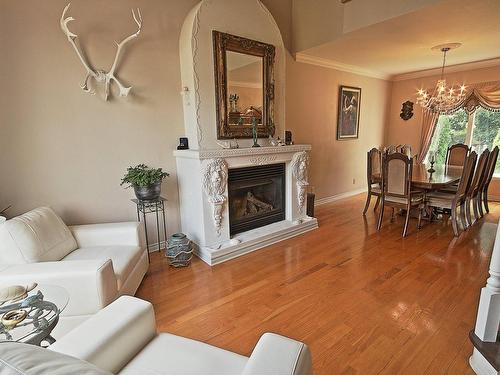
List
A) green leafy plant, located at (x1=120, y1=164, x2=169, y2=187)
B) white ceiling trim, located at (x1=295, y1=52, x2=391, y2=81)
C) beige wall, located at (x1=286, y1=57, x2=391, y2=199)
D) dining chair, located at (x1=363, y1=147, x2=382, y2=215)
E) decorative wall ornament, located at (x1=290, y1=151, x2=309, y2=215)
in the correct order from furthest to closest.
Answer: beige wall, located at (x1=286, y1=57, x2=391, y2=199) → white ceiling trim, located at (x1=295, y1=52, x2=391, y2=81) → dining chair, located at (x1=363, y1=147, x2=382, y2=215) → decorative wall ornament, located at (x1=290, y1=151, x2=309, y2=215) → green leafy plant, located at (x1=120, y1=164, x2=169, y2=187)

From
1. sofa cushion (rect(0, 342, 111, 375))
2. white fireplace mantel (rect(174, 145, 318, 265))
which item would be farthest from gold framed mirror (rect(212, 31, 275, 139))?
sofa cushion (rect(0, 342, 111, 375))

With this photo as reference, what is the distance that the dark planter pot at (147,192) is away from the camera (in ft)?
8.77

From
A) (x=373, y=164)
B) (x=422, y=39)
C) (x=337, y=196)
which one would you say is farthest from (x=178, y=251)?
(x=422, y=39)

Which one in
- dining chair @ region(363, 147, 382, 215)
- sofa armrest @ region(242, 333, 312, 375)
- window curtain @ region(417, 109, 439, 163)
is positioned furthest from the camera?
window curtain @ region(417, 109, 439, 163)

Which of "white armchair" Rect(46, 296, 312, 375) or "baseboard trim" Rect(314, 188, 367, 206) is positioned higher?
"white armchair" Rect(46, 296, 312, 375)

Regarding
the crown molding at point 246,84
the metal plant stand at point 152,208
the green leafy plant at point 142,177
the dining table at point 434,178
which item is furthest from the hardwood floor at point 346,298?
the crown molding at point 246,84

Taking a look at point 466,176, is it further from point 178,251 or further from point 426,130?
point 178,251

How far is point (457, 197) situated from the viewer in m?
3.45

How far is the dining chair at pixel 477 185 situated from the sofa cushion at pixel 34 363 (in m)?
4.60

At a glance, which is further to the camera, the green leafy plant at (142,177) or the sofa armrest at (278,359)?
the green leafy plant at (142,177)

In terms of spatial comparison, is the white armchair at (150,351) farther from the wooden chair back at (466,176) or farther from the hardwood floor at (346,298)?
the wooden chair back at (466,176)

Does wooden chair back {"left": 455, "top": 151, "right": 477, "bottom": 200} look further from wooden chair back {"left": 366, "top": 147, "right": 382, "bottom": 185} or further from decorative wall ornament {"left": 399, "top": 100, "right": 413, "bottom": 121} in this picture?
decorative wall ornament {"left": 399, "top": 100, "right": 413, "bottom": 121}

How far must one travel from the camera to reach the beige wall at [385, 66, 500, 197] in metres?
5.23

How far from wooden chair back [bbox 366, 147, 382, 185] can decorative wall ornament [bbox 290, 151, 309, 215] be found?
1096 millimetres
